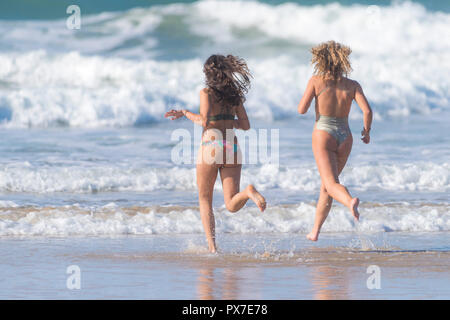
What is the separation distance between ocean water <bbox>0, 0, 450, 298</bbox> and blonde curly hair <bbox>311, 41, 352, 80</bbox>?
1.68 m

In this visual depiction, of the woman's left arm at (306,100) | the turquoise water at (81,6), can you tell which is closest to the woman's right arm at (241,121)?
the woman's left arm at (306,100)

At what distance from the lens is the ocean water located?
8695 mm

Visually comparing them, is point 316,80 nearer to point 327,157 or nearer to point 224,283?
point 327,157

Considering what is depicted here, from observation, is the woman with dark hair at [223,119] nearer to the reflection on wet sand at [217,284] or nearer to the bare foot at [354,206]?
the reflection on wet sand at [217,284]

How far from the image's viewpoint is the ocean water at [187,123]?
8.70m

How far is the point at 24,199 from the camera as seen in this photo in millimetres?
10805

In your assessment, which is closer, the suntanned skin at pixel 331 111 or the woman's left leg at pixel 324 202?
the suntanned skin at pixel 331 111

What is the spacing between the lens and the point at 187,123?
842 inches

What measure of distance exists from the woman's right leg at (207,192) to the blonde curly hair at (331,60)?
1.26 m

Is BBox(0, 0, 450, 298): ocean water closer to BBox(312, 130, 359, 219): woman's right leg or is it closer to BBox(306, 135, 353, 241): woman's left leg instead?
BBox(306, 135, 353, 241): woman's left leg

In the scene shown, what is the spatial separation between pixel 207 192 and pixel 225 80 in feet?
3.32

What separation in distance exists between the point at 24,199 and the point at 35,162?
3.81 meters
